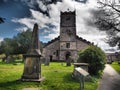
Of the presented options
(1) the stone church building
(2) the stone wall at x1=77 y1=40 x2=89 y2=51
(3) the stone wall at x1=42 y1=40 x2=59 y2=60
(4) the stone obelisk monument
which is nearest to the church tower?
(1) the stone church building

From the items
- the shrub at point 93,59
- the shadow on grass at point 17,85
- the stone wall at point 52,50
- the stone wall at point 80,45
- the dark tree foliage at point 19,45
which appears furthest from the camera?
the dark tree foliage at point 19,45

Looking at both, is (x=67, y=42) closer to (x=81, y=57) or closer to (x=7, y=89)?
(x=81, y=57)

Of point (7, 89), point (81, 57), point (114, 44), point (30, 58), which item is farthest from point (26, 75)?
point (114, 44)

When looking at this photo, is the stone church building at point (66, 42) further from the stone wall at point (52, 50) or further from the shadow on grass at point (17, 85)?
the shadow on grass at point (17, 85)

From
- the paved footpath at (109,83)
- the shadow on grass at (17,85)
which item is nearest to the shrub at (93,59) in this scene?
the paved footpath at (109,83)

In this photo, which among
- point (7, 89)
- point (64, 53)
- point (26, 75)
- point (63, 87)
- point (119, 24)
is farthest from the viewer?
point (64, 53)

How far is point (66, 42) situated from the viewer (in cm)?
A: 5519

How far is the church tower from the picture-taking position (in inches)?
2154

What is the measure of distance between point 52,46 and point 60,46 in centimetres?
260

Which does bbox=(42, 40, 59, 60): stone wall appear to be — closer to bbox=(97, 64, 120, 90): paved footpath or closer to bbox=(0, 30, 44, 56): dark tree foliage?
bbox=(0, 30, 44, 56): dark tree foliage

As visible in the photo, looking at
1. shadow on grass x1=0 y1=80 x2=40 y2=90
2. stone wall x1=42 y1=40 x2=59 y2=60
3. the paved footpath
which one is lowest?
the paved footpath

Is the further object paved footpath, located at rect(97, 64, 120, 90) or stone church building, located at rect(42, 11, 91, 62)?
stone church building, located at rect(42, 11, 91, 62)

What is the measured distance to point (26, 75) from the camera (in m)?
13.7

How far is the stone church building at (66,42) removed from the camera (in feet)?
179
